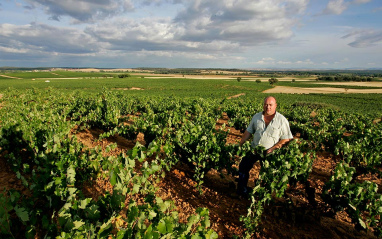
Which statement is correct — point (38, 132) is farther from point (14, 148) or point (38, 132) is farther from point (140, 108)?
point (140, 108)

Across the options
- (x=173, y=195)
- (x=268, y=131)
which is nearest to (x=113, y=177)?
(x=173, y=195)

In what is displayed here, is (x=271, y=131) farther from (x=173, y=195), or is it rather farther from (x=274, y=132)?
(x=173, y=195)

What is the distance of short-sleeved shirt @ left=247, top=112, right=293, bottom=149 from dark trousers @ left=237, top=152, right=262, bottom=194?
1.02 ft

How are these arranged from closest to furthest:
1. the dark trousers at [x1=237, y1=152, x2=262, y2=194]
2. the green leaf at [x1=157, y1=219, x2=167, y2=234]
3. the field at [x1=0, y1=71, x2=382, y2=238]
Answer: the green leaf at [x1=157, y1=219, x2=167, y2=234]
the field at [x1=0, y1=71, x2=382, y2=238]
the dark trousers at [x1=237, y1=152, x2=262, y2=194]

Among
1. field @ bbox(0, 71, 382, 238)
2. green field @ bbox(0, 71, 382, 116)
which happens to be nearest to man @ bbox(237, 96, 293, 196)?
field @ bbox(0, 71, 382, 238)

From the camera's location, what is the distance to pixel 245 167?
17.2 feet

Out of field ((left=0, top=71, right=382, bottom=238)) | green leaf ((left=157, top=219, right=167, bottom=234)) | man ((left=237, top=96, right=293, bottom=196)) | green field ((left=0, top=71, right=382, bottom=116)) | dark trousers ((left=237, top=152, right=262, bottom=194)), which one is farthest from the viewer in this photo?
green field ((left=0, top=71, right=382, bottom=116))

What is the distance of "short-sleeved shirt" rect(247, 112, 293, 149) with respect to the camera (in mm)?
4852

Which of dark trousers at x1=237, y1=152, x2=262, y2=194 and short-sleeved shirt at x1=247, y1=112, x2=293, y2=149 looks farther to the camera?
dark trousers at x1=237, y1=152, x2=262, y2=194

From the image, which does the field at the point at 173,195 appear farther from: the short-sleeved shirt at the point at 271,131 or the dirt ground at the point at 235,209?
the short-sleeved shirt at the point at 271,131

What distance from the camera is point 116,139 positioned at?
10422 mm

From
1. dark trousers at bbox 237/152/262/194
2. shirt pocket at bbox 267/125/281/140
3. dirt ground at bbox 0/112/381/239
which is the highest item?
shirt pocket at bbox 267/125/281/140

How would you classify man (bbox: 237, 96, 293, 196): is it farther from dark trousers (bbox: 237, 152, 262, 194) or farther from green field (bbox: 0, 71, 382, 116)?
green field (bbox: 0, 71, 382, 116)

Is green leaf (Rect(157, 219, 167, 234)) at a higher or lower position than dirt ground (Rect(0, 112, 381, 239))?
higher
